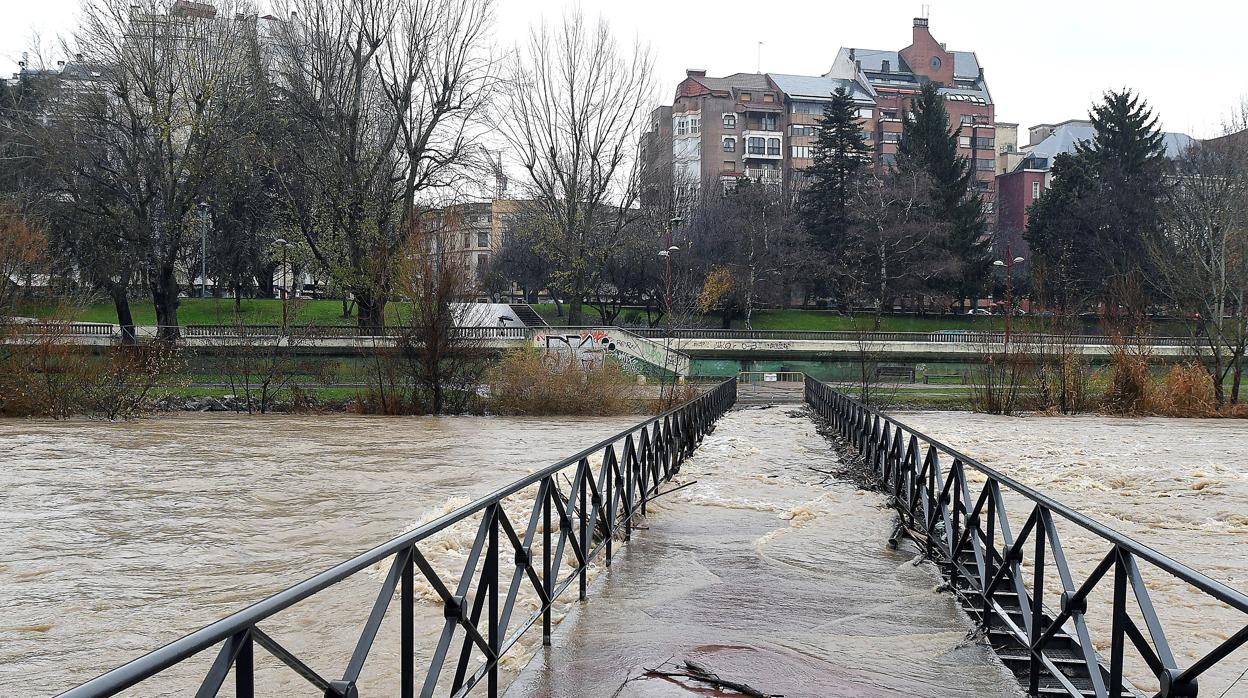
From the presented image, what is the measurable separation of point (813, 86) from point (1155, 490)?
90643 millimetres

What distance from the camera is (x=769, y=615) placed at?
7898 millimetres

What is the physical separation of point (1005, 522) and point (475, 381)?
29869 mm

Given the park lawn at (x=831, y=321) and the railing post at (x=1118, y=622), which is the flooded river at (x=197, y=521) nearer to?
the railing post at (x=1118, y=622)

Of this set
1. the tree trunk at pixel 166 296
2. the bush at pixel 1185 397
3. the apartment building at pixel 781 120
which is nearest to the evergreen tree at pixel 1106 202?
the bush at pixel 1185 397

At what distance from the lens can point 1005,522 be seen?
22.4 feet

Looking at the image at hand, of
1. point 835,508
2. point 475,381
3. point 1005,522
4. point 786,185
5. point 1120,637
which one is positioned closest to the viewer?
point 1120,637

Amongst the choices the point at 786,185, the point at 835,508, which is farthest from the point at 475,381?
the point at 786,185

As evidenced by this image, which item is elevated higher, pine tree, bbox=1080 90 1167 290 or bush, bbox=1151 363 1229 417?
pine tree, bbox=1080 90 1167 290

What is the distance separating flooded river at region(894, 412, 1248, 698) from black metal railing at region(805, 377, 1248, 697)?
33 cm

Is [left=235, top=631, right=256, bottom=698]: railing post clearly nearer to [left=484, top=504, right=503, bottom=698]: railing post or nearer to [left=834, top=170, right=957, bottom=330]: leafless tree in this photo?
[left=484, top=504, right=503, bottom=698]: railing post

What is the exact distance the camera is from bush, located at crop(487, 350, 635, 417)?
34.9 m

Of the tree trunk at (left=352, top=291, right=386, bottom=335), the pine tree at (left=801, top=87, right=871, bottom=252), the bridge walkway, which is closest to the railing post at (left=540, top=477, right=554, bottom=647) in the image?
the bridge walkway

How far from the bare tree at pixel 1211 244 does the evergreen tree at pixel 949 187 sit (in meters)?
11.5

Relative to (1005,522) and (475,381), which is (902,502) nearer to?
(1005,522)
